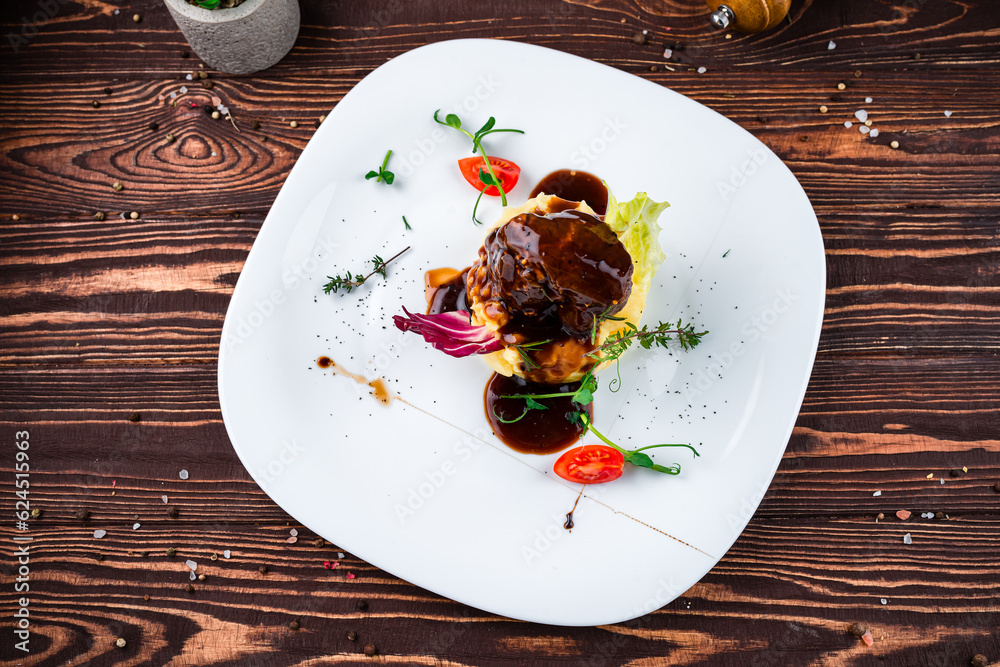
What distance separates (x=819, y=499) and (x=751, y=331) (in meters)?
1.02

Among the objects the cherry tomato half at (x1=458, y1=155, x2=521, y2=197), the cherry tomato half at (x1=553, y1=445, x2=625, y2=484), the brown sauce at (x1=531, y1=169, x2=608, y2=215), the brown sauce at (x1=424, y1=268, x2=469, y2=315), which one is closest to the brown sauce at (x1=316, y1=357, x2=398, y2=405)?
the brown sauce at (x1=424, y1=268, x2=469, y2=315)

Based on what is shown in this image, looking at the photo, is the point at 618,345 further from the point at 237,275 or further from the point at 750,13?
the point at 237,275

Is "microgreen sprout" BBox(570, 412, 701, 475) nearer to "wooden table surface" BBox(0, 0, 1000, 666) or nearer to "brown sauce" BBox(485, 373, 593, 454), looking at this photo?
"brown sauce" BBox(485, 373, 593, 454)

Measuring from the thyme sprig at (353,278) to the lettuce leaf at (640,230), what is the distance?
1182mm

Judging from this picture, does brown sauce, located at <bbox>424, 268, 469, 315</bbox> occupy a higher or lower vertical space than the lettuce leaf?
lower

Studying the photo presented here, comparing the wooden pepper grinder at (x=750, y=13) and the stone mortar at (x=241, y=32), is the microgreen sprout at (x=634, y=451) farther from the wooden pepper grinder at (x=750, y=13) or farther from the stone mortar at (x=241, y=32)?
the stone mortar at (x=241, y=32)

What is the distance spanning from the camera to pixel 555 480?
3.05 metres

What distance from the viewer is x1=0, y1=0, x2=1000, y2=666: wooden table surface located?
3146 mm

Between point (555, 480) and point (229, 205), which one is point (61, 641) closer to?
point (229, 205)

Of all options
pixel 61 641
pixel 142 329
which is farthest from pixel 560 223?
pixel 61 641

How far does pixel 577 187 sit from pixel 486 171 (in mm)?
492

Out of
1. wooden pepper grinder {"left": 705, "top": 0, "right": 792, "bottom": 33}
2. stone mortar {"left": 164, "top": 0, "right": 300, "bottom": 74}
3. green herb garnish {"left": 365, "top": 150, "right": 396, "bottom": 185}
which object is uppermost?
wooden pepper grinder {"left": 705, "top": 0, "right": 792, "bottom": 33}

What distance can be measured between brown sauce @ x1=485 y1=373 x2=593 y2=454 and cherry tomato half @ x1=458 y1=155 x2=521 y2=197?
1.02 metres

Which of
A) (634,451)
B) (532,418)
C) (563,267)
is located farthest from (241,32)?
(634,451)
